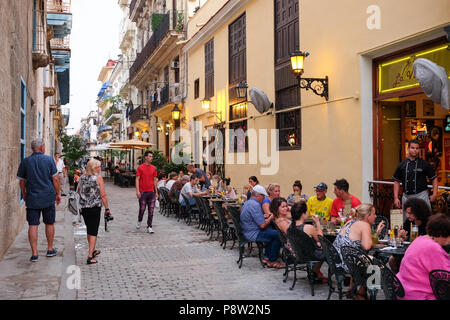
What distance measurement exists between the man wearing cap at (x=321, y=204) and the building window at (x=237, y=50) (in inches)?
345

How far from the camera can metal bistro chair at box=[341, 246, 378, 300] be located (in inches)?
188

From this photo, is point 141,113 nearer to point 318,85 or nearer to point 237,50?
point 237,50

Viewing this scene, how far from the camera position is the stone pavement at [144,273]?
5.86 meters

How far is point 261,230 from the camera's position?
749cm

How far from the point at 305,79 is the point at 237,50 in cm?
673

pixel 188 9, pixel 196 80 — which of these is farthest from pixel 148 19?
pixel 196 80

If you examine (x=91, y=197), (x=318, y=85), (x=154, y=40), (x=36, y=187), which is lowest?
(x=91, y=197)

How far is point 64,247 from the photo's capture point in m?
8.87

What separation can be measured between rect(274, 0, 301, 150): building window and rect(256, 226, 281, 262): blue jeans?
541 cm

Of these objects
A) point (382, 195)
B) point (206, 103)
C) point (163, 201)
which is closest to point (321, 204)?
point (382, 195)

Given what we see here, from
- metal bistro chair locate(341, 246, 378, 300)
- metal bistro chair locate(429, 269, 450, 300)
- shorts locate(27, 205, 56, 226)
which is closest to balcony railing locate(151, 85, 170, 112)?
shorts locate(27, 205, 56, 226)

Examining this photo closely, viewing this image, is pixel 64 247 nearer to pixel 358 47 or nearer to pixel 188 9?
pixel 358 47

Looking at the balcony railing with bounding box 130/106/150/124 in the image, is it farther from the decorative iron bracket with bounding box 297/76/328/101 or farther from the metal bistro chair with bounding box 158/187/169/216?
the decorative iron bracket with bounding box 297/76/328/101

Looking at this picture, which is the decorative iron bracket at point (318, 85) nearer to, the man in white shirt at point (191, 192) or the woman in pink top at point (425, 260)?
the man in white shirt at point (191, 192)
